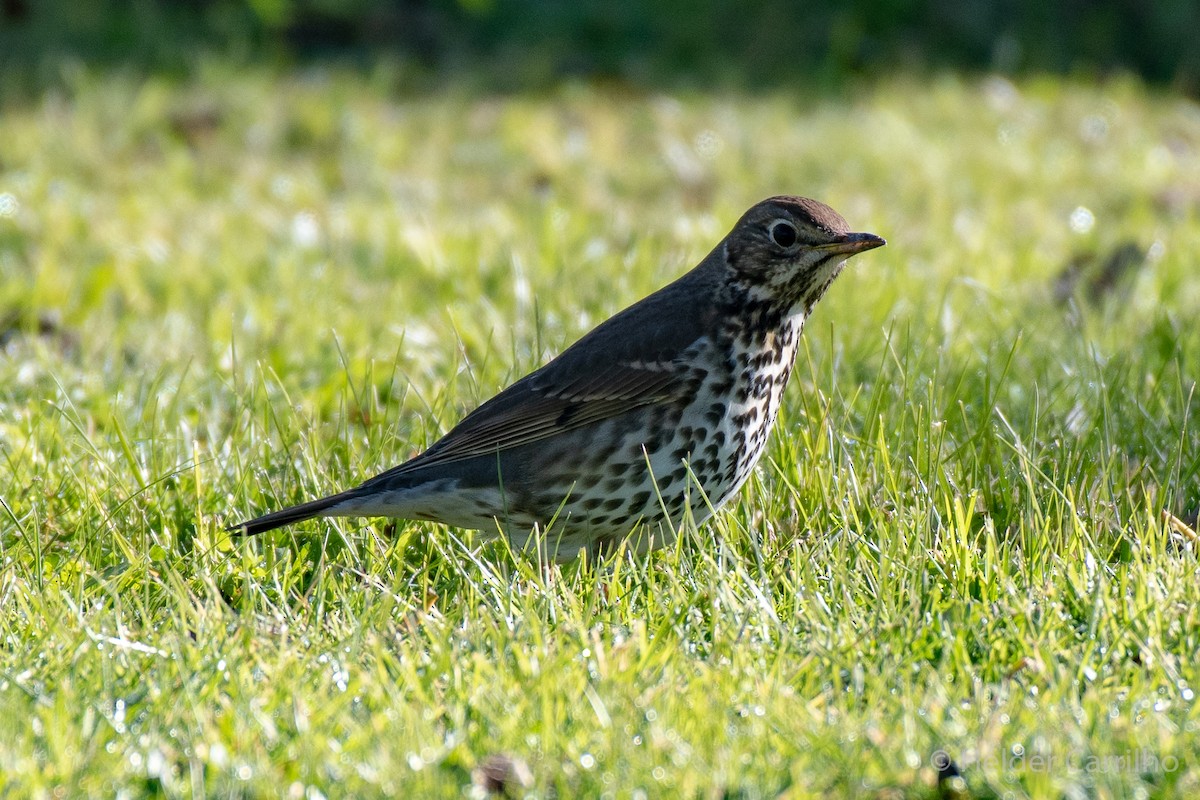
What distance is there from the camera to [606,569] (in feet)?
11.9

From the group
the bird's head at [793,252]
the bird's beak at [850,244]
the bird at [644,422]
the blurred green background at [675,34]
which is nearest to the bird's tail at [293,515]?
the bird at [644,422]

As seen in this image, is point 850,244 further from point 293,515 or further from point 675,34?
point 675,34

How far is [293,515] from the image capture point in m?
3.64

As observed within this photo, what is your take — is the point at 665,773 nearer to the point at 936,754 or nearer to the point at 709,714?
the point at 709,714

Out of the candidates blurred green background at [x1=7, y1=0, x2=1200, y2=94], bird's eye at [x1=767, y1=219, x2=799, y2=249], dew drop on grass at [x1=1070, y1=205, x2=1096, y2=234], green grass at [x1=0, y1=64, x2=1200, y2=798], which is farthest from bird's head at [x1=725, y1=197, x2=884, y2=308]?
blurred green background at [x1=7, y1=0, x2=1200, y2=94]

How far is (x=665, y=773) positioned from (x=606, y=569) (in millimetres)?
1153

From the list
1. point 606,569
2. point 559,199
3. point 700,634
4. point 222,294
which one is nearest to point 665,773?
point 700,634

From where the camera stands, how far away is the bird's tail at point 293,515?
143 inches

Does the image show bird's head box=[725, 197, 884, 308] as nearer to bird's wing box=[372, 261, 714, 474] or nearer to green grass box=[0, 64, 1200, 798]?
bird's wing box=[372, 261, 714, 474]

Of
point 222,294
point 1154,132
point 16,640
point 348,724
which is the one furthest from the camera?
point 1154,132

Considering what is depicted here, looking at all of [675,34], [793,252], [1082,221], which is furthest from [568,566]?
[675,34]

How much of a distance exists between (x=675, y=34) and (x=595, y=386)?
756cm

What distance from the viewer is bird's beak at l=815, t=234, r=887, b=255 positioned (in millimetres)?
3875

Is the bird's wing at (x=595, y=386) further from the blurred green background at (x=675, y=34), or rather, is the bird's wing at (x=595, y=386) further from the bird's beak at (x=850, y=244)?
the blurred green background at (x=675, y=34)
